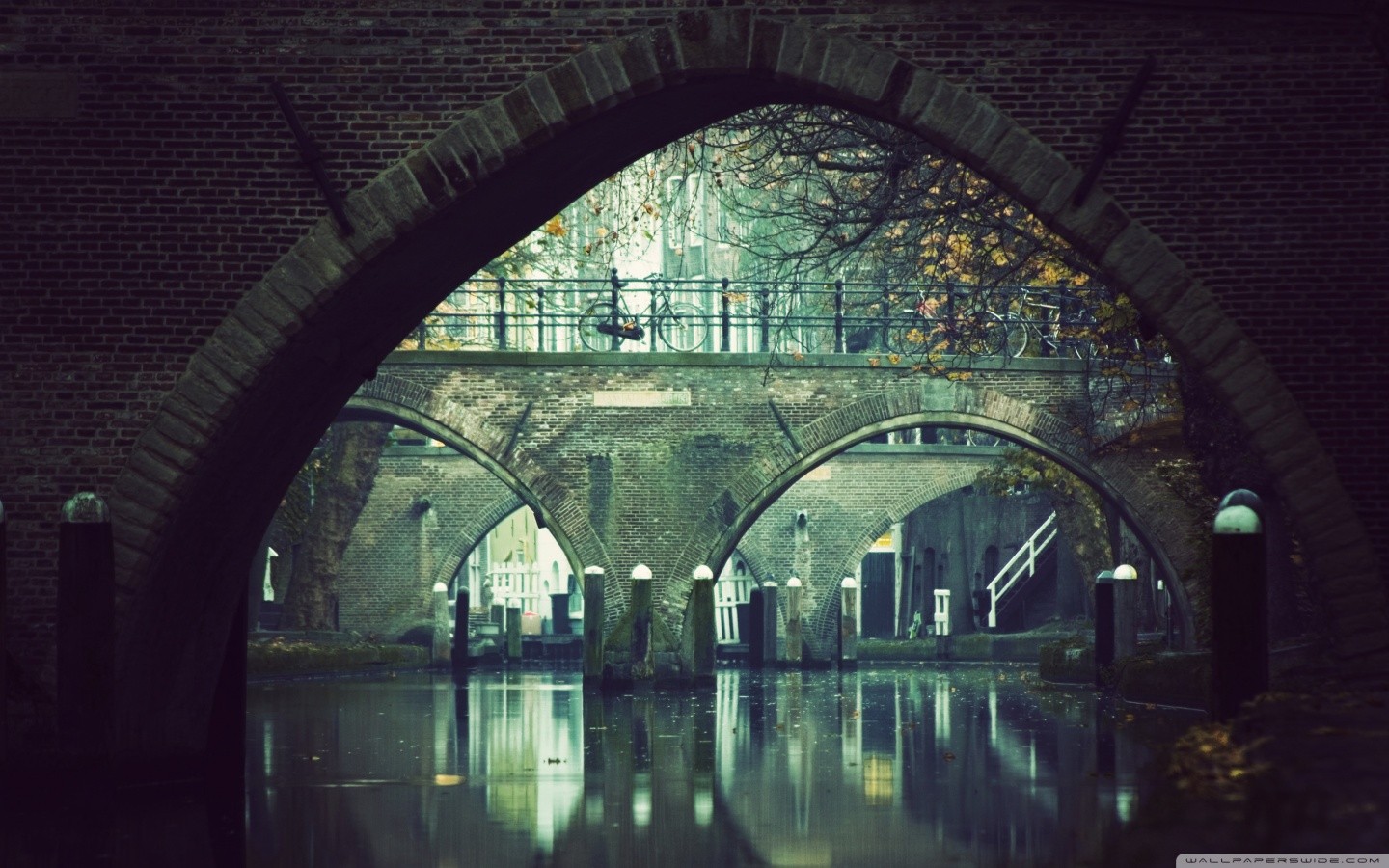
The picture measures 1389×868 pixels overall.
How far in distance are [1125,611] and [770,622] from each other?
17.0 meters

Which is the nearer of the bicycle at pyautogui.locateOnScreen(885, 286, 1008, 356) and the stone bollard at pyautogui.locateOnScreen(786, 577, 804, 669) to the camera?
the bicycle at pyautogui.locateOnScreen(885, 286, 1008, 356)

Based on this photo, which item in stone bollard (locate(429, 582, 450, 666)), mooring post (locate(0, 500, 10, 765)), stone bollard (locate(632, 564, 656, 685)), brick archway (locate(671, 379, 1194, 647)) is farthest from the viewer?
stone bollard (locate(429, 582, 450, 666))

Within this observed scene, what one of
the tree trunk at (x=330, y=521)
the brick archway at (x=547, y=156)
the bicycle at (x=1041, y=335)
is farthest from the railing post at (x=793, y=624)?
the brick archway at (x=547, y=156)

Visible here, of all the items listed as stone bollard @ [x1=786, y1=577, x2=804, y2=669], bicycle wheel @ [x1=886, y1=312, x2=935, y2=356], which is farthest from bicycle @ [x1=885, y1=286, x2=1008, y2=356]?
stone bollard @ [x1=786, y1=577, x2=804, y2=669]

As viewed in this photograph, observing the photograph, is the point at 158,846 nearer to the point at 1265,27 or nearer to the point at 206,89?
the point at 206,89

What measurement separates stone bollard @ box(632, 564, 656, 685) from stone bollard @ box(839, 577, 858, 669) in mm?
9474

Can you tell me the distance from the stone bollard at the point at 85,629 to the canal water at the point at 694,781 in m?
0.84

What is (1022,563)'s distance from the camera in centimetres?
3981

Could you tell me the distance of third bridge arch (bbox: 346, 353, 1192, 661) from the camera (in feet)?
84.7

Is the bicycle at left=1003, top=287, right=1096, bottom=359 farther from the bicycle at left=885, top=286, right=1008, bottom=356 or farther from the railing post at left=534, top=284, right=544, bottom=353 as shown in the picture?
the railing post at left=534, top=284, right=544, bottom=353

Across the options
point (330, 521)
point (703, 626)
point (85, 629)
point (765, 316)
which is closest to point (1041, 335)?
point (765, 316)

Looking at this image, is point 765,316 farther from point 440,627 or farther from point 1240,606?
point 1240,606

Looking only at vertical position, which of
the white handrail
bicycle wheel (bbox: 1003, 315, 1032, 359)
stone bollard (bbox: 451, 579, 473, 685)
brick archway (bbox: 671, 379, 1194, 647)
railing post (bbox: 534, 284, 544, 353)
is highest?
railing post (bbox: 534, 284, 544, 353)

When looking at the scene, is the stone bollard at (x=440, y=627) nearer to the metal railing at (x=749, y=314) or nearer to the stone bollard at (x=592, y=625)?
the metal railing at (x=749, y=314)
